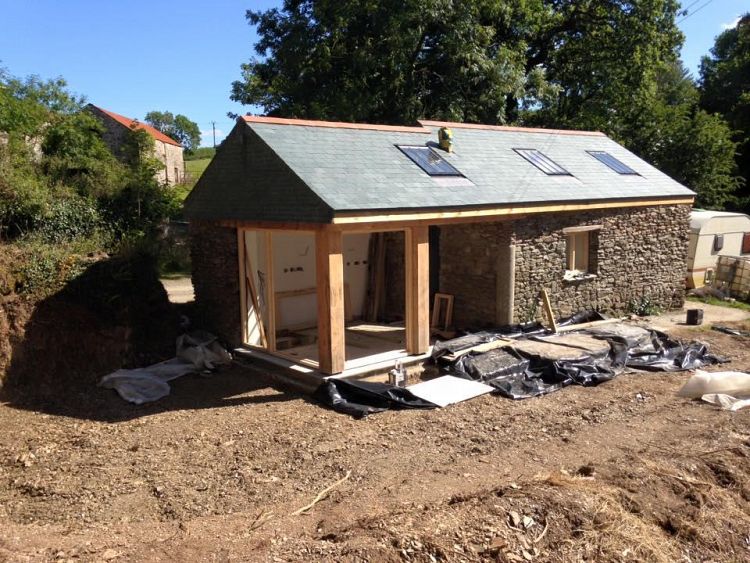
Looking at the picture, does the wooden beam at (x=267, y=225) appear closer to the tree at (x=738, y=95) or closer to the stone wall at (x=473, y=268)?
the stone wall at (x=473, y=268)

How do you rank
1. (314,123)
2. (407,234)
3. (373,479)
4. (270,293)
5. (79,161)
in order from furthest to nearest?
(79,161) → (314,123) → (270,293) → (407,234) → (373,479)

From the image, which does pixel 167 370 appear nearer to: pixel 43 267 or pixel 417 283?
pixel 43 267

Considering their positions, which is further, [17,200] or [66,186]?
[66,186]

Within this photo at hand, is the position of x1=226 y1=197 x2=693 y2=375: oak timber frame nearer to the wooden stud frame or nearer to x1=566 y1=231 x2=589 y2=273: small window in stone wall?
x1=566 y1=231 x2=589 y2=273: small window in stone wall

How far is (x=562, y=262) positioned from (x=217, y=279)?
22.9ft

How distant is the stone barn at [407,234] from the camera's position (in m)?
9.50

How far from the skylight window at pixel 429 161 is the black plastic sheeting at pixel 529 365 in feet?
10.1

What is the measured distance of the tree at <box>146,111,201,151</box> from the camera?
9988 centimetres

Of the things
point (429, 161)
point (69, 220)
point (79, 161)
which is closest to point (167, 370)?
point (429, 161)

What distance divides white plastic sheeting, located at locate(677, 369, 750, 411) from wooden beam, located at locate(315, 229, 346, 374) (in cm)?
534

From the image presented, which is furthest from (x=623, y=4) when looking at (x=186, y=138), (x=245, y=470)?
(x=186, y=138)

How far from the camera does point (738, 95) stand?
1300 inches

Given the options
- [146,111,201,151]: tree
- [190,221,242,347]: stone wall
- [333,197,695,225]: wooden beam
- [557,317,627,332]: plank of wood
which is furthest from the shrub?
[146,111,201,151]: tree

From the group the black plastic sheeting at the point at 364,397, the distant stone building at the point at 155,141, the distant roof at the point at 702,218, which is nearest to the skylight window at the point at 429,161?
the black plastic sheeting at the point at 364,397
